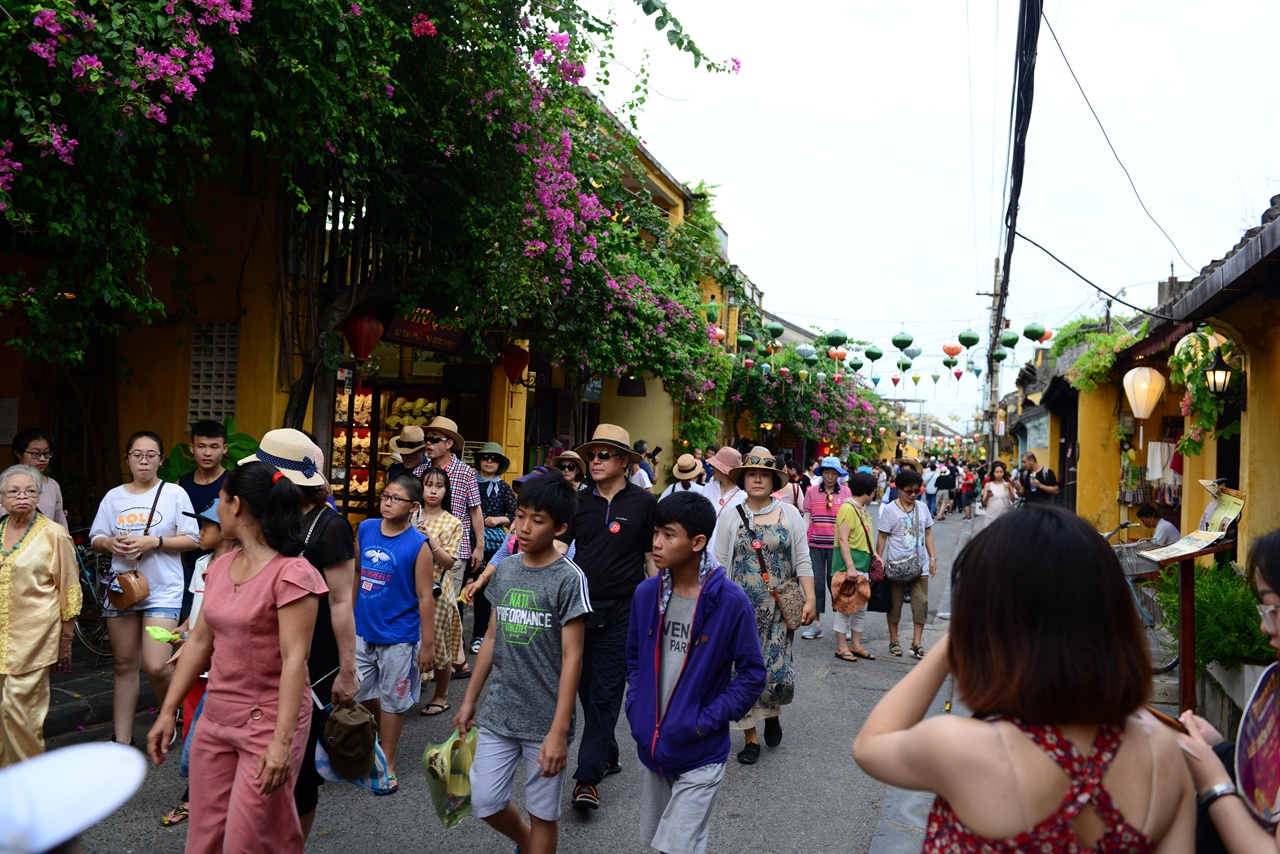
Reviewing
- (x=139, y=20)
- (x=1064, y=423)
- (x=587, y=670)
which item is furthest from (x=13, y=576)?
(x=1064, y=423)

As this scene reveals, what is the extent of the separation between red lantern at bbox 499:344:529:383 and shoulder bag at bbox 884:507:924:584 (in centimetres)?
634

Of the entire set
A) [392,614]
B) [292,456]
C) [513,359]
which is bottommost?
[392,614]

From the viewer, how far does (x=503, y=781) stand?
12.2 feet

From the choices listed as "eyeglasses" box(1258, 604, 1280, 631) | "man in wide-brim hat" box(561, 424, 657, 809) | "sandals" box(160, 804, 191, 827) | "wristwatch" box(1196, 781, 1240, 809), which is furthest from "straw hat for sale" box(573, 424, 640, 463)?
"wristwatch" box(1196, 781, 1240, 809)

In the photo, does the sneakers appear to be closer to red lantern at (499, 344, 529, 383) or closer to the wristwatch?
the wristwatch

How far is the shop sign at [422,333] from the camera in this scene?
1138 cm

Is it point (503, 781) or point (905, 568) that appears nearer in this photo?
point (503, 781)

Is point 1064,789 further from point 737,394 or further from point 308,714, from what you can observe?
point 737,394

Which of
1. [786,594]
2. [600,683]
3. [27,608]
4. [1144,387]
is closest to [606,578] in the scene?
[600,683]

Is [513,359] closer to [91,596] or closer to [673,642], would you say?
[91,596]

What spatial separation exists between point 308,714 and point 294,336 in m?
7.15

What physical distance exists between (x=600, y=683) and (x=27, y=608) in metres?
2.85

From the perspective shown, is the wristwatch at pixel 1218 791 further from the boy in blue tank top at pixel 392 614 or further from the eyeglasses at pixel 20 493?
the eyeglasses at pixel 20 493

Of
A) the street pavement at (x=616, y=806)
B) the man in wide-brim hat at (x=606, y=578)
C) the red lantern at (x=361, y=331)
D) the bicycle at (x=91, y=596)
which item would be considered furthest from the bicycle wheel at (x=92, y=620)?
the man in wide-brim hat at (x=606, y=578)
